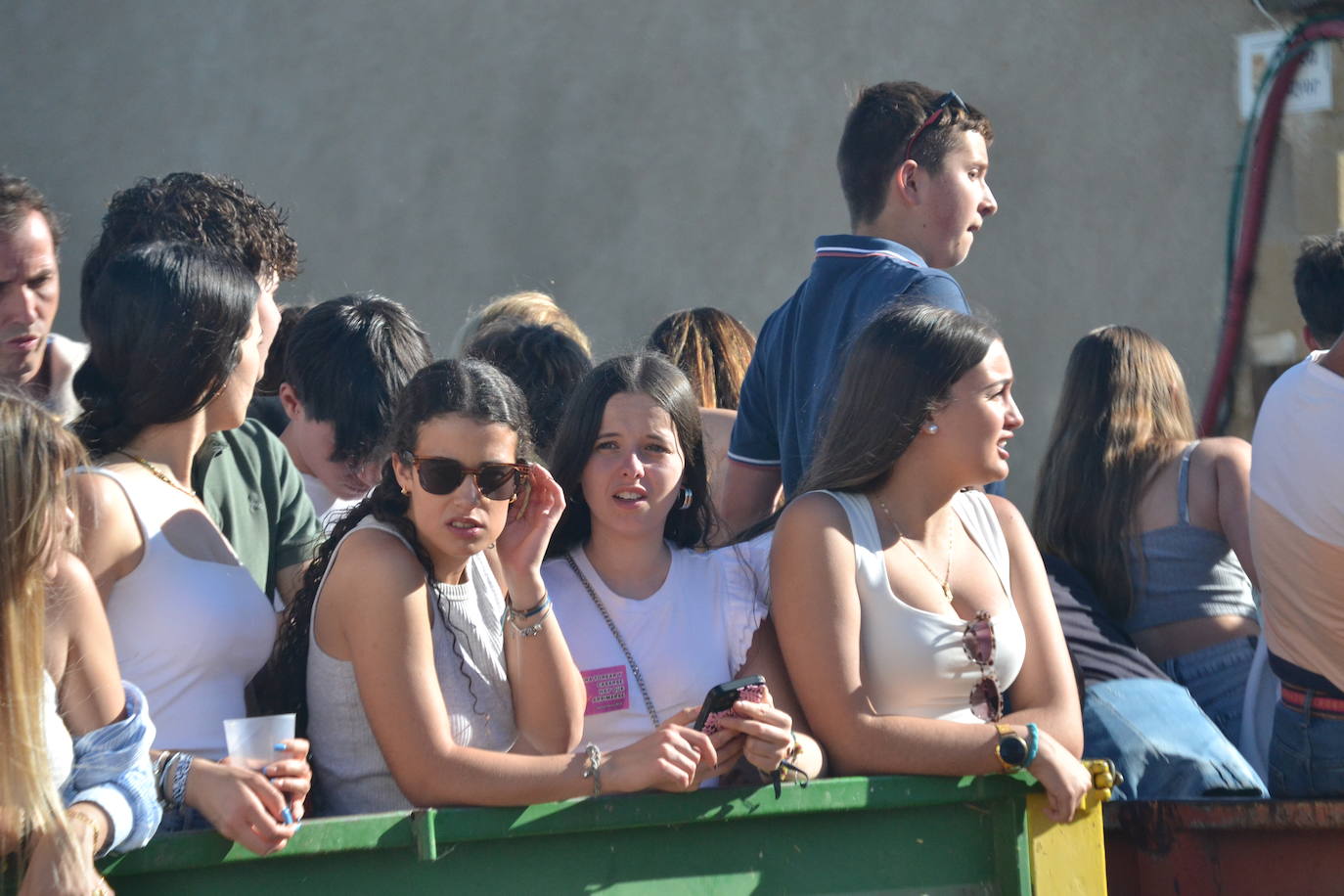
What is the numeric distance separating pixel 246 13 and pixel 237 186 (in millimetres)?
4619

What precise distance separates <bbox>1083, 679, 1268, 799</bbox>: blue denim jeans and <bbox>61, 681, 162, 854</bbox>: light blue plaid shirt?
1953mm

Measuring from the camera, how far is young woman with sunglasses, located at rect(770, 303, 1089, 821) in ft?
8.83

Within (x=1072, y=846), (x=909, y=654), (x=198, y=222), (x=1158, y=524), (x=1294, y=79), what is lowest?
(x=1072, y=846)

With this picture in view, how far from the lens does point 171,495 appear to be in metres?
2.64

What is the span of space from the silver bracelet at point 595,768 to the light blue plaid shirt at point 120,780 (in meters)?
0.63

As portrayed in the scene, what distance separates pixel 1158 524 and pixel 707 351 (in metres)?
1.33

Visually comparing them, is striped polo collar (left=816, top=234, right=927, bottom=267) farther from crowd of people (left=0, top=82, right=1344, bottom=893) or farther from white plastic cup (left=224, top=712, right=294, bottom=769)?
white plastic cup (left=224, top=712, right=294, bottom=769)

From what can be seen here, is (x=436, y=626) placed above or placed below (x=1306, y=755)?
above

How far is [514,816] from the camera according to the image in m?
2.25

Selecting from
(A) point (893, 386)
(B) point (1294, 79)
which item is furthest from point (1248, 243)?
(A) point (893, 386)

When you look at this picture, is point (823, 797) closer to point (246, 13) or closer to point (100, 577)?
point (100, 577)

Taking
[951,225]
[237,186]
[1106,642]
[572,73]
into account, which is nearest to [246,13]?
[572,73]

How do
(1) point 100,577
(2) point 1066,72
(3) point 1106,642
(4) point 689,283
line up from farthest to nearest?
(4) point 689,283
(2) point 1066,72
(3) point 1106,642
(1) point 100,577

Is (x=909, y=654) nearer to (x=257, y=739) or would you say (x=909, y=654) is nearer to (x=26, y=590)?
(x=257, y=739)
